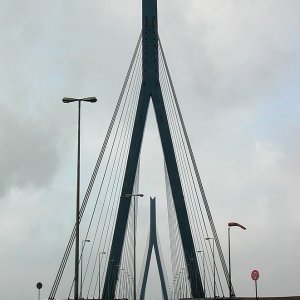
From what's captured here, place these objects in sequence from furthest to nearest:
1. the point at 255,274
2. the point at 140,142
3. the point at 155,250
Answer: the point at 155,250 → the point at 140,142 → the point at 255,274

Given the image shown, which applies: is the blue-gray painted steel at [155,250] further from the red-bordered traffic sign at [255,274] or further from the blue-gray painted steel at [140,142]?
the red-bordered traffic sign at [255,274]

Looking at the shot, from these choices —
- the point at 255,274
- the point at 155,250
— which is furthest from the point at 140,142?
the point at 155,250

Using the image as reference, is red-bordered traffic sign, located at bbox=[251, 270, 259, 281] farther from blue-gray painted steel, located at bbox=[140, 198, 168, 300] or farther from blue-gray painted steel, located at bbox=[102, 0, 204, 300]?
blue-gray painted steel, located at bbox=[140, 198, 168, 300]

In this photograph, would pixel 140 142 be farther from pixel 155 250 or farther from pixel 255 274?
pixel 155 250

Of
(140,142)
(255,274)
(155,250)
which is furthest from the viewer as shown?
(155,250)

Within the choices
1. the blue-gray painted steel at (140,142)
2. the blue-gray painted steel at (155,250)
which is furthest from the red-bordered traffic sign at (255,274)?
the blue-gray painted steel at (155,250)

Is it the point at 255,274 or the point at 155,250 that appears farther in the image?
the point at 155,250

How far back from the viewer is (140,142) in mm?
53250

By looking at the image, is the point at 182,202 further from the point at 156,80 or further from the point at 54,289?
the point at 54,289

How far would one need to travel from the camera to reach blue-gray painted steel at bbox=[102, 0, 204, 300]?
175ft

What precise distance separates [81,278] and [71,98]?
1611 inches

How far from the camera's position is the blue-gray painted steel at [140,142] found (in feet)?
175

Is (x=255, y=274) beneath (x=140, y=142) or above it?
beneath

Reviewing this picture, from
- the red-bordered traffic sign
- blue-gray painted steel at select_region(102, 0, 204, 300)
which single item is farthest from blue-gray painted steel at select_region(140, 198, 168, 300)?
the red-bordered traffic sign
